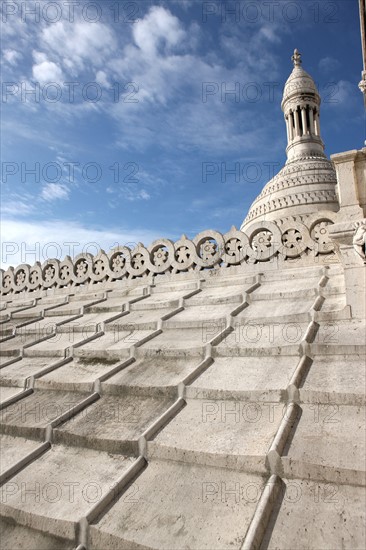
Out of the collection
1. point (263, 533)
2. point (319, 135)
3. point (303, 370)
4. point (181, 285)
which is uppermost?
point (319, 135)

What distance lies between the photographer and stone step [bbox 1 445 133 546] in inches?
106

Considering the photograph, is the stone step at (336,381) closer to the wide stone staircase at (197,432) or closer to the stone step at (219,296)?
the wide stone staircase at (197,432)

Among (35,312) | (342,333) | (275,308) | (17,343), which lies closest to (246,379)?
(342,333)

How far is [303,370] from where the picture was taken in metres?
3.52

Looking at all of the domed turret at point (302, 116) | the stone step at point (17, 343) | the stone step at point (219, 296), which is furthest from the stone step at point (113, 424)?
the domed turret at point (302, 116)

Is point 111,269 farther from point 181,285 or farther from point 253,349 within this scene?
point 253,349

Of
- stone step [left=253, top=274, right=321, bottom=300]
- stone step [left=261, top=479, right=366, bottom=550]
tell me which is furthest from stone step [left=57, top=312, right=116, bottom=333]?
stone step [left=261, top=479, right=366, bottom=550]

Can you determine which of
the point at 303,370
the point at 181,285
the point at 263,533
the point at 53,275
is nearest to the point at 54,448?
the point at 263,533

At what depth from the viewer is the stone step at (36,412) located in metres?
3.75

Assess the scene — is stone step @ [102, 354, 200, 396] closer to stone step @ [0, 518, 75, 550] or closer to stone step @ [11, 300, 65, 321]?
stone step @ [0, 518, 75, 550]

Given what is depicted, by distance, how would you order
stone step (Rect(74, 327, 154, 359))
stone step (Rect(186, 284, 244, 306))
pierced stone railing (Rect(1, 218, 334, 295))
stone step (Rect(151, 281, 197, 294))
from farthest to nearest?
stone step (Rect(151, 281, 197, 294)) → pierced stone railing (Rect(1, 218, 334, 295)) → stone step (Rect(186, 284, 244, 306)) → stone step (Rect(74, 327, 154, 359))

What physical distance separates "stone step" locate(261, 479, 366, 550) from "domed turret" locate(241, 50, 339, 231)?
21158 mm

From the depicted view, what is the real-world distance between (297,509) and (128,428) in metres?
1.54

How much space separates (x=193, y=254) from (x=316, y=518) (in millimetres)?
5698
